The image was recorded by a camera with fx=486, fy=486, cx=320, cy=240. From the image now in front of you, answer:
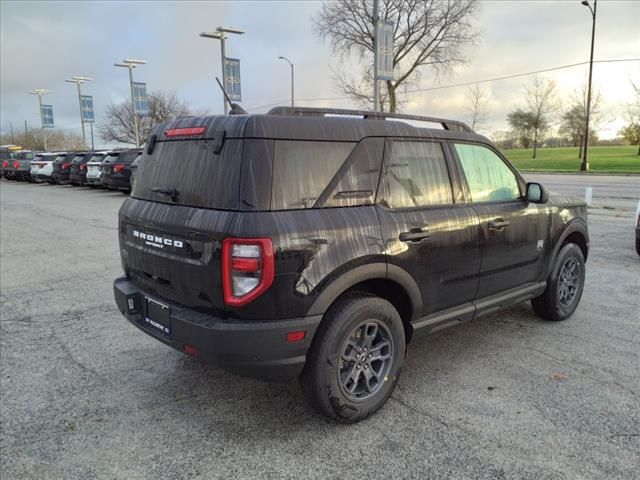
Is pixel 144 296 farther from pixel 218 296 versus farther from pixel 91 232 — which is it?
pixel 91 232

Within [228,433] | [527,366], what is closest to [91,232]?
[228,433]

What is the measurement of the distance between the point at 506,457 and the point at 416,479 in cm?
56

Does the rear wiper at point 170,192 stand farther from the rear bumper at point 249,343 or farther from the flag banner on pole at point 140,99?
the flag banner on pole at point 140,99

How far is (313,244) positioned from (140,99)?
106 ft

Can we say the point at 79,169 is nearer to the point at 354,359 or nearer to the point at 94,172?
the point at 94,172

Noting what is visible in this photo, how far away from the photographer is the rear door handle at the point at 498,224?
385 cm

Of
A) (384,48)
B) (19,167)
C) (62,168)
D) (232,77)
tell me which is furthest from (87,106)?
(384,48)

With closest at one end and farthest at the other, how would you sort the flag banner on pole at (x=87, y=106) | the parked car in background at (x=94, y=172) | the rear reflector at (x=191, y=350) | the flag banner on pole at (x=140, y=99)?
the rear reflector at (x=191, y=350) < the parked car in background at (x=94, y=172) < the flag banner on pole at (x=140, y=99) < the flag banner on pole at (x=87, y=106)

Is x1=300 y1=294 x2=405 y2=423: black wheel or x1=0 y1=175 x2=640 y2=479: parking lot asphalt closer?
x1=0 y1=175 x2=640 y2=479: parking lot asphalt

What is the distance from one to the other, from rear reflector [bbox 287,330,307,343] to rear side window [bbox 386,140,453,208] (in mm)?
1053

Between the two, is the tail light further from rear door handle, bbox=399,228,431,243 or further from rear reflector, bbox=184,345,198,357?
rear door handle, bbox=399,228,431,243

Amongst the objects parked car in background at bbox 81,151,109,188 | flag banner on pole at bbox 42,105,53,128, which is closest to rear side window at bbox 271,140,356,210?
parked car in background at bbox 81,151,109,188

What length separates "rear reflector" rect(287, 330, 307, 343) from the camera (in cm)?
269

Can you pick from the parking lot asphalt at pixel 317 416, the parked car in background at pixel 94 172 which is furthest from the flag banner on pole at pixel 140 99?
the parking lot asphalt at pixel 317 416
